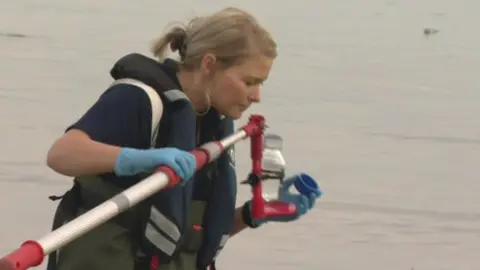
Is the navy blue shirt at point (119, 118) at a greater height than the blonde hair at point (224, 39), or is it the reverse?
the blonde hair at point (224, 39)

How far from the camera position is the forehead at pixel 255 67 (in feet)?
9.46

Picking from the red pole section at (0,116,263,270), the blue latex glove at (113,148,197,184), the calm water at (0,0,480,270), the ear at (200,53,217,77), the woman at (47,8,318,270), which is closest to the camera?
the red pole section at (0,116,263,270)

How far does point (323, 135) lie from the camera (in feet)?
28.3

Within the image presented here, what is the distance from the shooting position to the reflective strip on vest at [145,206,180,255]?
2.74 m

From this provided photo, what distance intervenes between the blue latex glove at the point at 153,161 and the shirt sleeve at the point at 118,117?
12 cm

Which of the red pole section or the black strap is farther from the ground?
the red pole section

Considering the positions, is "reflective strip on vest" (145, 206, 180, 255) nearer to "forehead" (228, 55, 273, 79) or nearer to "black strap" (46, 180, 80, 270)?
"black strap" (46, 180, 80, 270)

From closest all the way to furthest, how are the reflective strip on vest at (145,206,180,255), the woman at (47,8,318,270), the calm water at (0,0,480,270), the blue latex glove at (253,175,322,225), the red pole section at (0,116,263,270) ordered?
1. the red pole section at (0,116,263,270)
2. the woman at (47,8,318,270)
3. the reflective strip on vest at (145,206,180,255)
4. the blue latex glove at (253,175,322,225)
5. the calm water at (0,0,480,270)

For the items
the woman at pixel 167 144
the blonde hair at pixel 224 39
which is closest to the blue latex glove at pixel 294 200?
the woman at pixel 167 144

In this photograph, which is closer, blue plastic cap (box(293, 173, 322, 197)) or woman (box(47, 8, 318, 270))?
woman (box(47, 8, 318, 270))

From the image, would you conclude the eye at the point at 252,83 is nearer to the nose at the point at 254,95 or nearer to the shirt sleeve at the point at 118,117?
the nose at the point at 254,95

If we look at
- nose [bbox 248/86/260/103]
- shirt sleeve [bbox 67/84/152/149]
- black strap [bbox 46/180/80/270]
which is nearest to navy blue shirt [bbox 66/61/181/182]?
shirt sleeve [bbox 67/84/152/149]

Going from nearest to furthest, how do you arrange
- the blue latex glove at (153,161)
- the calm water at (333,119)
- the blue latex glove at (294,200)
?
the blue latex glove at (153,161)
the blue latex glove at (294,200)
the calm water at (333,119)

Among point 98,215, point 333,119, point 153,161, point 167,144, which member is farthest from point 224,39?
point 333,119
